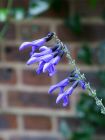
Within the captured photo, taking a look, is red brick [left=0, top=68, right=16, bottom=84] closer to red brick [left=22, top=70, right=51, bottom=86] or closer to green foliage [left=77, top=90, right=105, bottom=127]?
red brick [left=22, top=70, right=51, bottom=86]

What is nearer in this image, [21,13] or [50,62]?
[50,62]

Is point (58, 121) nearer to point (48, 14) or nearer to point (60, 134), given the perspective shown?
point (60, 134)

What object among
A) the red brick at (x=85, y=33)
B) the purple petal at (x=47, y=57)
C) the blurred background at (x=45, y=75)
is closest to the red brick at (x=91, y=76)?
the blurred background at (x=45, y=75)

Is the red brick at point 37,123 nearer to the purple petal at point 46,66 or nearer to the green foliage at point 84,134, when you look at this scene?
the green foliage at point 84,134

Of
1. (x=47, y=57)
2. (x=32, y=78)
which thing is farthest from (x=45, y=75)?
(x=47, y=57)

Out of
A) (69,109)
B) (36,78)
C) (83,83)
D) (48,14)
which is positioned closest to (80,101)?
(69,109)

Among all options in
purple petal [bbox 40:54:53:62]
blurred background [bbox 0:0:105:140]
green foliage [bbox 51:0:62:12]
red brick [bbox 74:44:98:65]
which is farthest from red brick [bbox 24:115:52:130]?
purple petal [bbox 40:54:53:62]

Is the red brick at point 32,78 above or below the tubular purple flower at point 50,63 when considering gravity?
above
